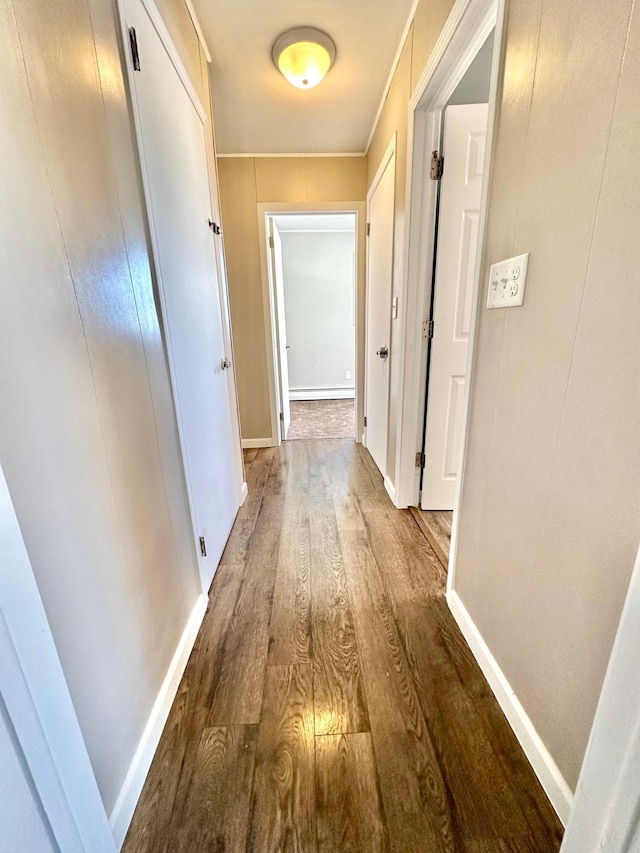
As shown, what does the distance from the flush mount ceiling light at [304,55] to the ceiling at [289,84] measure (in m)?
0.03

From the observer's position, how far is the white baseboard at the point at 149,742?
0.79 meters

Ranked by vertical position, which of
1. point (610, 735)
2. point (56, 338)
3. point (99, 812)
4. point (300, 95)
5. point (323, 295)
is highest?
point (300, 95)

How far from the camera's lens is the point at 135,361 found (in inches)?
38.3

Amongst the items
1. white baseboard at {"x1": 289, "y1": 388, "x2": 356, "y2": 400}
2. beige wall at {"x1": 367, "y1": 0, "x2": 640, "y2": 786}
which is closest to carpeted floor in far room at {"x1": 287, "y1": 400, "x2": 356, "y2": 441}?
white baseboard at {"x1": 289, "y1": 388, "x2": 356, "y2": 400}

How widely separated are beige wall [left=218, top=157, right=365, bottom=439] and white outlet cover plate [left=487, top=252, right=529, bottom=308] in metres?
2.37

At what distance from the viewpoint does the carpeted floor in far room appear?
12.4 feet

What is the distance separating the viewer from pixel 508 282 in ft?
3.10

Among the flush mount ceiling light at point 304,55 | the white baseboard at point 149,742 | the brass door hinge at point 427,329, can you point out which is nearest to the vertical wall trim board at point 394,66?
the flush mount ceiling light at point 304,55

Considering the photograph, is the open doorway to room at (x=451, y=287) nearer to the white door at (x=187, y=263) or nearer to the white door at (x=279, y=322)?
the white door at (x=187, y=263)

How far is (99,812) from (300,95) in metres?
3.19

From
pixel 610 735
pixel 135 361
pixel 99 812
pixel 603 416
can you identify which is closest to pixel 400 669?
pixel 610 735

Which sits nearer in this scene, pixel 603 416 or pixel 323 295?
pixel 603 416

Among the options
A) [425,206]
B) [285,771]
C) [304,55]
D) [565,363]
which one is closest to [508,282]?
[565,363]

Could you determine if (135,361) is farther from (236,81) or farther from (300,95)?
(300,95)
